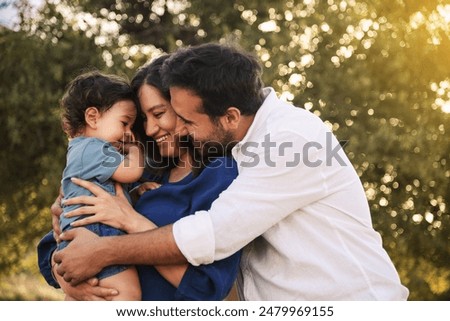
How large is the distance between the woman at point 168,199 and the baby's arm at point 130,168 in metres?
0.08

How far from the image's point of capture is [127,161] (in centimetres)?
355

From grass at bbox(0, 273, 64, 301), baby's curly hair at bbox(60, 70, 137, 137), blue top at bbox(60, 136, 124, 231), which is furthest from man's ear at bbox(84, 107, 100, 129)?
grass at bbox(0, 273, 64, 301)

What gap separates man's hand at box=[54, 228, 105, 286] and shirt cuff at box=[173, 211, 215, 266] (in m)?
0.37

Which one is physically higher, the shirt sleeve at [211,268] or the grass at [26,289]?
the shirt sleeve at [211,268]

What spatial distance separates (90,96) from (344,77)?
4239 mm

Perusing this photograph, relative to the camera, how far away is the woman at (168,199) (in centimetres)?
314

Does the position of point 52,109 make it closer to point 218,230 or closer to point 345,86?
point 345,86

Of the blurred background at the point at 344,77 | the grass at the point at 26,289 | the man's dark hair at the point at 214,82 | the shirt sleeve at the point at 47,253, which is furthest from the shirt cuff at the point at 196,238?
the grass at the point at 26,289

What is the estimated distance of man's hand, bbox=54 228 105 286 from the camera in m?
3.19

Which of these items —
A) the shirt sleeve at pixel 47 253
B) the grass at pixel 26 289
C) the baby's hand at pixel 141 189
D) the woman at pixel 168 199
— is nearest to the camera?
the woman at pixel 168 199

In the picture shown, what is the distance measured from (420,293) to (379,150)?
63.1 inches

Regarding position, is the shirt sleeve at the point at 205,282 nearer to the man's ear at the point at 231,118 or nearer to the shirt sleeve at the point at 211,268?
the shirt sleeve at the point at 211,268

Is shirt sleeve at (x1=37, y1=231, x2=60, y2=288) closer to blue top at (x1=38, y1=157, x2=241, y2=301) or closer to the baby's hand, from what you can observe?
the baby's hand

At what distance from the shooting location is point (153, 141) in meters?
3.83
